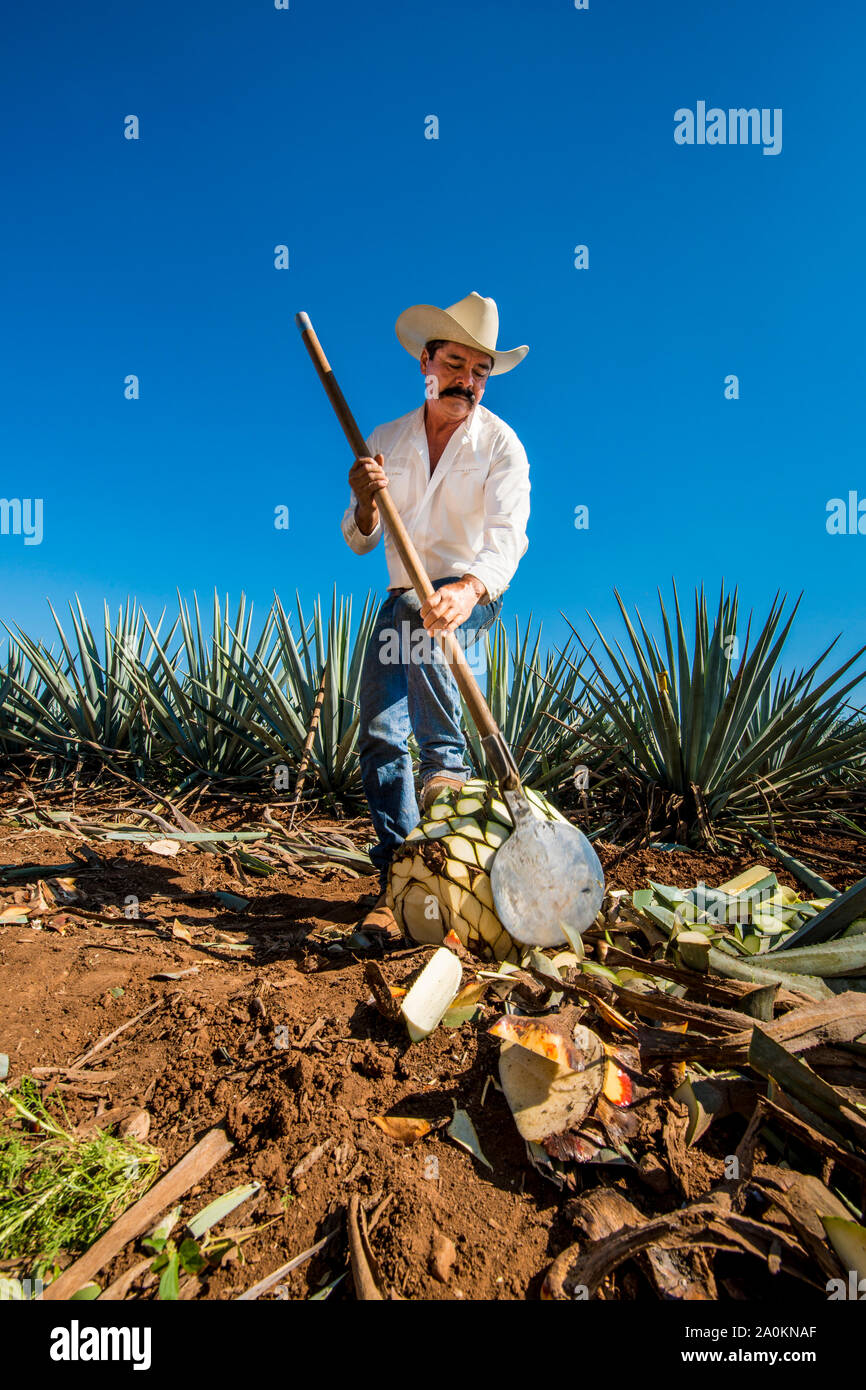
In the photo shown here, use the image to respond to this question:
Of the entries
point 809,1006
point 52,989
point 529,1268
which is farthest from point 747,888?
point 52,989

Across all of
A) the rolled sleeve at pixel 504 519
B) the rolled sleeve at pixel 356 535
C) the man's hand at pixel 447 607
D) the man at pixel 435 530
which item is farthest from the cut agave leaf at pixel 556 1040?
the rolled sleeve at pixel 356 535

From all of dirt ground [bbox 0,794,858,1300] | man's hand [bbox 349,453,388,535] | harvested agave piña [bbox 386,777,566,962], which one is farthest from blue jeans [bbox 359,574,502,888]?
harvested agave piña [bbox 386,777,566,962]

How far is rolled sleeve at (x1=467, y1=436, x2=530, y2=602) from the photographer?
2650mm

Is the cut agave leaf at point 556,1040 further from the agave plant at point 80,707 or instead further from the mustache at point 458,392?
the agave plant at point 80,707

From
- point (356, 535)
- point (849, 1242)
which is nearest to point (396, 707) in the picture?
point (356, 535)

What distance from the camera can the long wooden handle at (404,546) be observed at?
7.16 feet

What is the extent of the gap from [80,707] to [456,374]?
12.5 feet

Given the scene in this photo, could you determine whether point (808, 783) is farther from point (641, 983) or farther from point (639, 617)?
point (641, 983)

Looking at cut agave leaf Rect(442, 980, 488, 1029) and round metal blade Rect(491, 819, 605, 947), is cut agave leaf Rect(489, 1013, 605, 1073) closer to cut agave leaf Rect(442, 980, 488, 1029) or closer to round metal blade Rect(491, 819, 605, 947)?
cut agave leaf Rect(442, 980, 488, 1029)

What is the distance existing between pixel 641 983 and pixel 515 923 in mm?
320

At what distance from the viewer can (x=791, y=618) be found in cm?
372

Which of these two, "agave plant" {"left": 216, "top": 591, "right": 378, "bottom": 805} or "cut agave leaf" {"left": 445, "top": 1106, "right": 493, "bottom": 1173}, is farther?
"agave plant" {"left": 216, "top": 591, "right": 378, "bottom": 805}

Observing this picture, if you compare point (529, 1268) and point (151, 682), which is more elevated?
point (151, 682)
